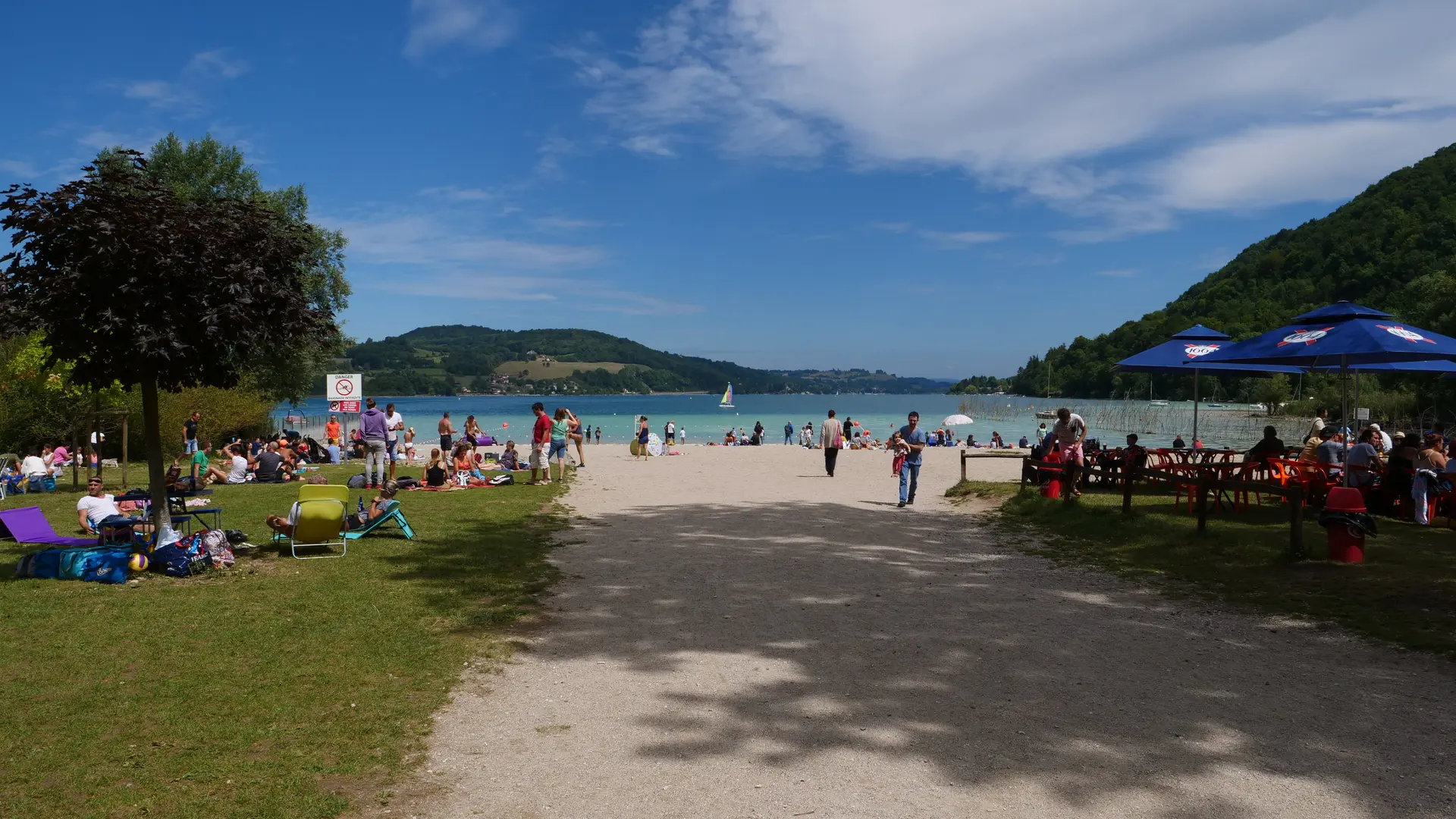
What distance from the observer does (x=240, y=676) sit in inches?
200

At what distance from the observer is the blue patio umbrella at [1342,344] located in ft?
34.6

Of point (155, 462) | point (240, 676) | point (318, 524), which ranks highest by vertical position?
point (155, 462)

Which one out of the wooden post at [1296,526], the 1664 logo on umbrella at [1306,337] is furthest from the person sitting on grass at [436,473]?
the 1664 logo on umbrella at [1306,337]

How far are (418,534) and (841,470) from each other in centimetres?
1360

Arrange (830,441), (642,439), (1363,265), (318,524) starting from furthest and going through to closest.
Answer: (1363,265) < (642,439) < (830,441) < (318,524)

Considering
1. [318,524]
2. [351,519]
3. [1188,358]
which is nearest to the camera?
[318,524]

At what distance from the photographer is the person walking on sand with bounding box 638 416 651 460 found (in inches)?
1057

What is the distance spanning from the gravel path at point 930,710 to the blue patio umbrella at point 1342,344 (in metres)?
5.09

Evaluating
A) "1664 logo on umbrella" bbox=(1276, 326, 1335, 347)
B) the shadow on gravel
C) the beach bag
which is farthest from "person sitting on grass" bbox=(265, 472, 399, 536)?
"1664 logo on umbrella" bbox=(1276, 326, 1335, 347)

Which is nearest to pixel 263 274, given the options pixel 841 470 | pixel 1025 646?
pixel 1025 646

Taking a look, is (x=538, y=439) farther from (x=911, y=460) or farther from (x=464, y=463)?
(x=911, y=460)

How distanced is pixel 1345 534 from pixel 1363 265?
67.6m

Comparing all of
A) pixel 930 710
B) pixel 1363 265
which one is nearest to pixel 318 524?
pixel 930 710

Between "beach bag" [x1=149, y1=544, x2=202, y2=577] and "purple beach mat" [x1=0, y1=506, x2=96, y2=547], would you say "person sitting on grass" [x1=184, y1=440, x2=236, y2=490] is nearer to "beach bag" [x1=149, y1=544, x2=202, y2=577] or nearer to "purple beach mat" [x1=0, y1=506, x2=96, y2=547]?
"purple beach mat" [x1=0, y1=506, x2=96, y2=547]
